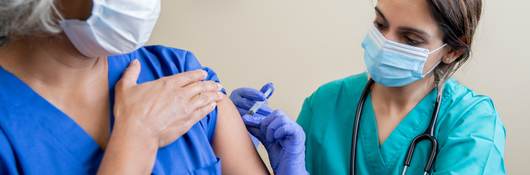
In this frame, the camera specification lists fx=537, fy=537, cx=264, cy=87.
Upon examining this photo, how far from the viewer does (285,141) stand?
124 cm

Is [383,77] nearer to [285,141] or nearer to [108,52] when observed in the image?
[285,141]

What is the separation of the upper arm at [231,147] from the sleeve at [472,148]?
50cm

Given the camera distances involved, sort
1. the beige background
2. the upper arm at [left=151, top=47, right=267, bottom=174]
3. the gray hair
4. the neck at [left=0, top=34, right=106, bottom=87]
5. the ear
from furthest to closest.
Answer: the beige background < the ear < the upper arm at [left=151, top=47, right=267, bottom=174] < the neck at [left=0, top=34, right=106, bottom=87] < the gray hair

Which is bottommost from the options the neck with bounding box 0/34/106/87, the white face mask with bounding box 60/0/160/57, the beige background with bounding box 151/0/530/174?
the beige background with bounding box 151/0/530/174

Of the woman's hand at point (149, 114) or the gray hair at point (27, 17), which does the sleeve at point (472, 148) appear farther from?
the gray hair at point (27, 17)

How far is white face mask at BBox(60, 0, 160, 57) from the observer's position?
89 cm

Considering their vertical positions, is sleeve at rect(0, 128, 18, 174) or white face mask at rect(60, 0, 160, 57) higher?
white face mask at rect(60, 0, 160, 57)

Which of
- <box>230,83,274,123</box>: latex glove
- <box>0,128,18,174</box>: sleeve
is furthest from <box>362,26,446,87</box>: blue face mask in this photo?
<box>0,128,18,174</box>: sleeve

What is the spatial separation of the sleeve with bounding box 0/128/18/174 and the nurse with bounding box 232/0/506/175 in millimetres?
612

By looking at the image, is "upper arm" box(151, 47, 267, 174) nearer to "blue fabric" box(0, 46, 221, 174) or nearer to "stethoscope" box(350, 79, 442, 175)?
"blue fabric" box(0, 46, 221, 174)

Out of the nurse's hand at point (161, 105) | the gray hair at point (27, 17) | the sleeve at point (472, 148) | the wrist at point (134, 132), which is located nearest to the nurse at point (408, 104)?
the sleeve at point (472, 148)

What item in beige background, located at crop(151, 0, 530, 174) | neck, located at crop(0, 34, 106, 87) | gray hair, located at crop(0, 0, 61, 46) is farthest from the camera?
beige background, located at crop(151, 0, 530, 174)

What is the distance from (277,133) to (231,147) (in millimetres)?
140

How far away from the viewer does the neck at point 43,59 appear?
0.95m
